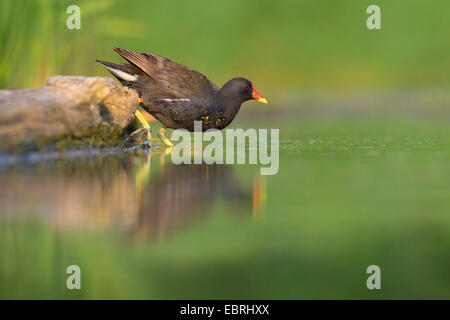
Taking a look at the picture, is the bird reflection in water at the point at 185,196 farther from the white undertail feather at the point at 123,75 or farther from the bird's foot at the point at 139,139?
the white undertail feather at the point at 123,75

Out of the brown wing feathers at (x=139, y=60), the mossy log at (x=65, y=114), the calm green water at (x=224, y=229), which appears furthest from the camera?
the brown wing feathers at (x=139, y=60)

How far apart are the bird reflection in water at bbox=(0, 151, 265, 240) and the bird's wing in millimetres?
1434

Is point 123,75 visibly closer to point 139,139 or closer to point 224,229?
point 139,139

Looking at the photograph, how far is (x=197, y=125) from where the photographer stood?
7.68 meters

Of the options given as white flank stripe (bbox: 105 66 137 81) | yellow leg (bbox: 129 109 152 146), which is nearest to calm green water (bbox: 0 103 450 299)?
yellow leg (bbox: 129 109 152 146)

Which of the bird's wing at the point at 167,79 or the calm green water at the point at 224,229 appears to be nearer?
the calm green water at the point at 224,229

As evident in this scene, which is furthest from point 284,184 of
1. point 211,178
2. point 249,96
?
point 249,96

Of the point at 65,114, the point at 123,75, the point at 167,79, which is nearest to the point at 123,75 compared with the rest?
the point at 123,75

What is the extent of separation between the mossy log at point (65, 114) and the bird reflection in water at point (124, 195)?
0.36 metres

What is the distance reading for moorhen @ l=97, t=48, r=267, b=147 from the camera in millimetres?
7445

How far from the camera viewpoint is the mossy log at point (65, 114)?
6.10 meters

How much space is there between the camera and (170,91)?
24.3 ft

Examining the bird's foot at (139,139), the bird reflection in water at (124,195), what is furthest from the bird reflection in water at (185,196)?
the bird's foot at (139,139)

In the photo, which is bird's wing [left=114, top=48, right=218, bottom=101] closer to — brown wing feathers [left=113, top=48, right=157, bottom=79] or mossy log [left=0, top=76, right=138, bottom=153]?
brown wing feathers [left=113, top=48, right=157, bottom=79]
